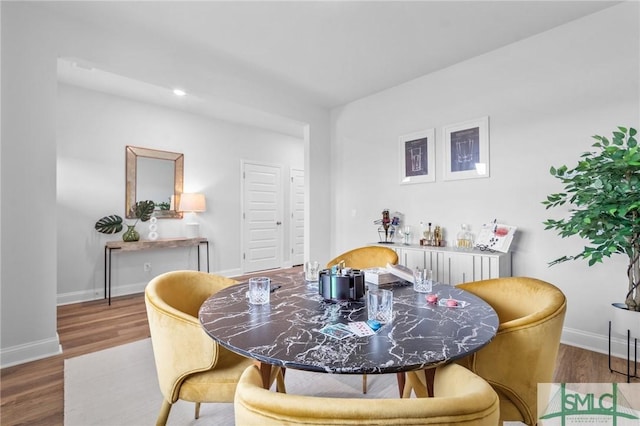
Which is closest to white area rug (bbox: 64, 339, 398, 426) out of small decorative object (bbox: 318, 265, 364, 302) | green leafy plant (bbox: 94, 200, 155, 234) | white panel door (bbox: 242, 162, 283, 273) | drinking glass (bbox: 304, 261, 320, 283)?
drinking glass (bbox: 304, 261, 320, 283)

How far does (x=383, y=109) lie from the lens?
4191 mm

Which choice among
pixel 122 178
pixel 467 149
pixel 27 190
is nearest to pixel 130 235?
pixel 122 178

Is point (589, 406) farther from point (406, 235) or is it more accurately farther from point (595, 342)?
point (406, 235)

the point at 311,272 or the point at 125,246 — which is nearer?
the point at 311,272

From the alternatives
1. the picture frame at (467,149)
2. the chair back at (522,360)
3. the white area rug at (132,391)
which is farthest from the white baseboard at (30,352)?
the picture frame at (467,149)

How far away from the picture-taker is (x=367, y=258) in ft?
8.91

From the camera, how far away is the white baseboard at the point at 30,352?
7.56 feet

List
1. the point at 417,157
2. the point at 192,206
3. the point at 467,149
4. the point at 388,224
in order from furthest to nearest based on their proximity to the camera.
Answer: the point at 192,206 < the point at 388,224 < the point at 417,157 < the point at 467,149

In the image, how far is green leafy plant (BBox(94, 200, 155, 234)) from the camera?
4105 mm

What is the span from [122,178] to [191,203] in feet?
3.19

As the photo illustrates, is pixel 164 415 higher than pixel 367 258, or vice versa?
pixel 367 258

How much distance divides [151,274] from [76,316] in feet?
4.01

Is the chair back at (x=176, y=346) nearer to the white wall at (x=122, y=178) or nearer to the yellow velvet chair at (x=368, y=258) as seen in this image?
the yellow velvet chair at (x=368, y=258)

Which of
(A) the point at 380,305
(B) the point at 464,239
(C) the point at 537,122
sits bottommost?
(A) the point at 380,305
